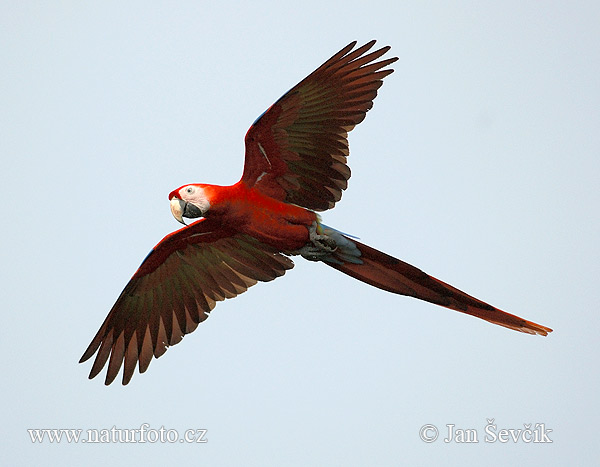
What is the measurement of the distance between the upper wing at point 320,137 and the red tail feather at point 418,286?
2.22ft

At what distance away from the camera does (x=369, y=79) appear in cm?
877

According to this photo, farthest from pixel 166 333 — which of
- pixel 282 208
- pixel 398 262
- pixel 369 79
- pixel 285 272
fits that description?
pixel 369 79

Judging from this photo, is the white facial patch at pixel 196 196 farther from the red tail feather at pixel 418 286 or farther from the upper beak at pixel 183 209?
the red tail feather at pixel 418 286

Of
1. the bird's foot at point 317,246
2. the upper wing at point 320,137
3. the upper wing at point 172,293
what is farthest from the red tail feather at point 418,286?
the upper wing at point 172,293

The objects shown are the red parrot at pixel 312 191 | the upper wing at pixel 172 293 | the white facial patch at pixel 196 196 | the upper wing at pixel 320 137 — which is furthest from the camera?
the upper wing at pixel 172 293

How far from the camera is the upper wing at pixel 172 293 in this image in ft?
31.3

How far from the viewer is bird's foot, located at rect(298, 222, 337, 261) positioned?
342 inches

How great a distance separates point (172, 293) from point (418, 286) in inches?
108

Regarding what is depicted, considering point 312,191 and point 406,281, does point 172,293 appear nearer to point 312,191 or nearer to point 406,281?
point 312,191

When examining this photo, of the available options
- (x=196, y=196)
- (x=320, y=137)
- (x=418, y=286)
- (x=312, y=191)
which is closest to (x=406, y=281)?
(x=418, y=286)

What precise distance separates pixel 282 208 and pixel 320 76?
1.30 metres

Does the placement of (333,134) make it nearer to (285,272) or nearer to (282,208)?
(282,208)

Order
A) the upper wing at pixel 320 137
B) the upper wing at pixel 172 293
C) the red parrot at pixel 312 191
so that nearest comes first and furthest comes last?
the red parrot at pixel 312 191 → the upper wing at pixel 320 137 → the upper wing at pixel 172 293

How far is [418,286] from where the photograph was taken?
8773 millimetres
